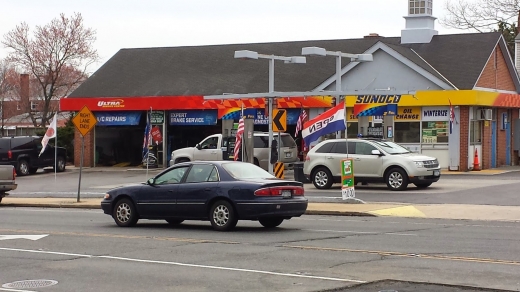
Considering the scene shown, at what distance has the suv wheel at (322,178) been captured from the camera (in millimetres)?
28812

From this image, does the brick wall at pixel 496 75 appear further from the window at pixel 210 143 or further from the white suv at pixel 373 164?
the window at pixel 210 143

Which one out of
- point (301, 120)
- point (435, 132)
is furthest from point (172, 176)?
point (435, 132)

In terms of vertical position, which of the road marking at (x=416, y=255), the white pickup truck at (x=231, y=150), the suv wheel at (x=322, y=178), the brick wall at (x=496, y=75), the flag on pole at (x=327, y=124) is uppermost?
the brick wall at (x=496, y=75)

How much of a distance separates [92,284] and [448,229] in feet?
28.9

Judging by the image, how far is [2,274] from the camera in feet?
39.1

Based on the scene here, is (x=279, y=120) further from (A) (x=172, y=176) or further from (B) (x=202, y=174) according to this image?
(B) (x=202, y=174)

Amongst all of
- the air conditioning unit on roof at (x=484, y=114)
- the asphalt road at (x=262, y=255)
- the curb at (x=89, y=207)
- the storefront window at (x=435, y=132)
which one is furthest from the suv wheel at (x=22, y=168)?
the asphalt road at (x=262, y=255)

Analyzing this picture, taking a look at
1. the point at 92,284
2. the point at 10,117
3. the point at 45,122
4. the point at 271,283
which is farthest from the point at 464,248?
the point at 10,117

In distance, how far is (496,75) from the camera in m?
40.5

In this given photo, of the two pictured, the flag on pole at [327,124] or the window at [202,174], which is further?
the flag on pole at [327,124]

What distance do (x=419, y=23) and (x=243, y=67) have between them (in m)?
9.42

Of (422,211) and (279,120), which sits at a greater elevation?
(279,120)

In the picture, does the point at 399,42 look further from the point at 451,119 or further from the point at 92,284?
the point at 92,284

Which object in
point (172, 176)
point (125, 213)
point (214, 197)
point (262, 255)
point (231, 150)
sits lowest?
point (262, 255)
